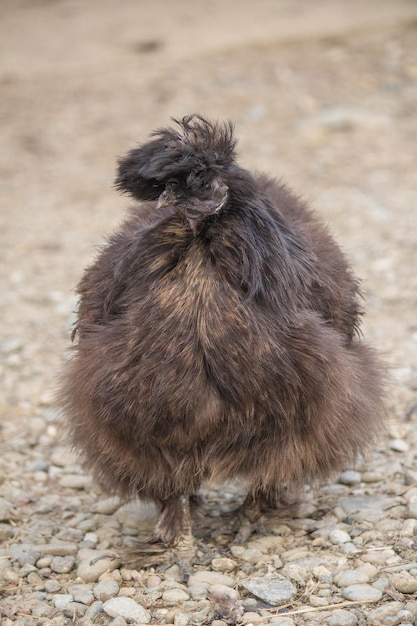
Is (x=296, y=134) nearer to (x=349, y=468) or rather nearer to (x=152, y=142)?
(x=349, y=468)

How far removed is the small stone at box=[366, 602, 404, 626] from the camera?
3.48m

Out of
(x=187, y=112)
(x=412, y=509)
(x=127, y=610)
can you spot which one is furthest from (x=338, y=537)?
(x=187, y=112)

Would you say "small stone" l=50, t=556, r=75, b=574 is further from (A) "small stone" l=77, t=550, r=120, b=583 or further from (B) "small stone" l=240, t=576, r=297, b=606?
(B) "small stone" l=240, t=576, r=297, b=606

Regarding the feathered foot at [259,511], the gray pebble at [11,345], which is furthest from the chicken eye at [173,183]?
the gray pebble at [11,345]

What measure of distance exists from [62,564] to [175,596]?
0.58m

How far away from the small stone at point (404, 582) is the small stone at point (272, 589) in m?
0.39

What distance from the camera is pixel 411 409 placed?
5.24 m

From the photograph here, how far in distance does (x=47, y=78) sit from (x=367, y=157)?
3.72m

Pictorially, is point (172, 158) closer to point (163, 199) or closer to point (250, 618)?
point (163, 199)

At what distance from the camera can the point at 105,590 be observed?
386cm

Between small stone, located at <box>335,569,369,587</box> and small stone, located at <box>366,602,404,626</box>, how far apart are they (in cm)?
20

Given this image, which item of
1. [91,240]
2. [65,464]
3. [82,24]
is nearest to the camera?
[65,464]

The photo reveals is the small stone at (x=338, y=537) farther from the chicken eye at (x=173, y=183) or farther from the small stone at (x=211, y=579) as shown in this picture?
the chicken eye at (x=173, y=183)

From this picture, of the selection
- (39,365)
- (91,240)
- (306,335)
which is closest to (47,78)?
(91,240)
